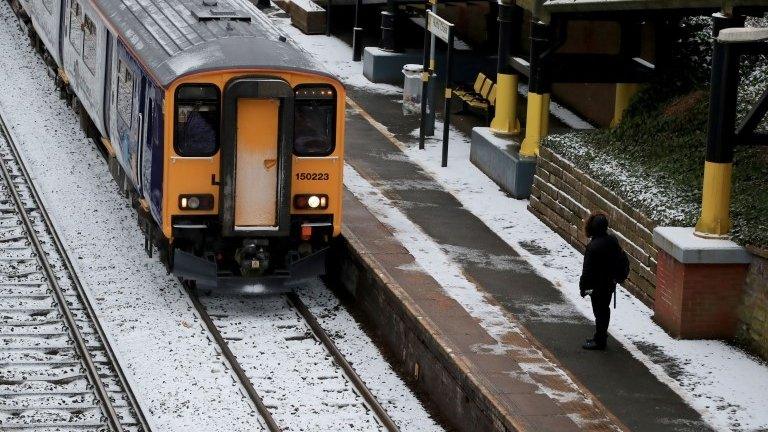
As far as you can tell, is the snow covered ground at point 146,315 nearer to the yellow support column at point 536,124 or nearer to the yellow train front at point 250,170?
the yellow train front at point 250,170

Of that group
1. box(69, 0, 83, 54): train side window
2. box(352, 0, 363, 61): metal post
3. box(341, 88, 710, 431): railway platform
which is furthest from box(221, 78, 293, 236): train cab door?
box(352, 0, 363, 61): metal post

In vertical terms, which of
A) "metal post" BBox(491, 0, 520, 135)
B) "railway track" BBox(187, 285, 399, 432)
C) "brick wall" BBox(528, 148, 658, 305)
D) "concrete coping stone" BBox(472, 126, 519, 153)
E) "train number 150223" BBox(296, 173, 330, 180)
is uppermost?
"metal post" BBox(491, 0, 520, 135)

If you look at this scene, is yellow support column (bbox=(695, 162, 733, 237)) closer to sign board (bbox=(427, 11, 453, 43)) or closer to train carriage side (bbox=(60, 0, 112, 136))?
sign board (bbox=(427, 11, 453, 43))

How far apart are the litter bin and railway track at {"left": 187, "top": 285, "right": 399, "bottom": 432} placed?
7.37 m

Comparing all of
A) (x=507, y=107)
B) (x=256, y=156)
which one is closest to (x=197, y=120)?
(x=256, y=156)

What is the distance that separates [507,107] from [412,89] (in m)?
3.14

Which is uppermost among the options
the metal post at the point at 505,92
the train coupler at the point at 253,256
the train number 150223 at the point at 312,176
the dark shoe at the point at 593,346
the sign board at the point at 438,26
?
the sign board at the point at 438,26

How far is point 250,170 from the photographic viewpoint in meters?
17.2

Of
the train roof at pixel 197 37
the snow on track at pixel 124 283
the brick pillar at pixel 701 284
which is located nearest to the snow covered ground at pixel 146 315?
the snow on track at pixel 124 283

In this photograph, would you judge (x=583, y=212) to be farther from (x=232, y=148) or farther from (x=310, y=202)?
(x=232, y=148)

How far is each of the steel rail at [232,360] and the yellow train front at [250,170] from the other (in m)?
0.44

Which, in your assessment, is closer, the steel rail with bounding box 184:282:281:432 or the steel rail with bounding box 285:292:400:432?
the steel rail with bounding box 184:282:281:432

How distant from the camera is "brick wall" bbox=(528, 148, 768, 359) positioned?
15.8 meters

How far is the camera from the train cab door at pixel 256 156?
55.5 ft
